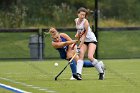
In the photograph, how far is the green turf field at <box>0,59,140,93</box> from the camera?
14.8 metres

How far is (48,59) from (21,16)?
29.9ft

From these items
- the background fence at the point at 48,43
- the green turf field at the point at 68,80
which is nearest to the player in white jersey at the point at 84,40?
the green turf field at the point at 68,80

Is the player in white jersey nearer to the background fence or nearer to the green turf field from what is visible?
the green turf field

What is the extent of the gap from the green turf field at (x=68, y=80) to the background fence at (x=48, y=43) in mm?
6713

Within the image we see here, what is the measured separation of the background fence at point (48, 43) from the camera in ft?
97.8

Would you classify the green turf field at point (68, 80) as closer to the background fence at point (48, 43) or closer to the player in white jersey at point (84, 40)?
the player in white jersey at point (84, 40)

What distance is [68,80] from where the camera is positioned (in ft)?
56.8

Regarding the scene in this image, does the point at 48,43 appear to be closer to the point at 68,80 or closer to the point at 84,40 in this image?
the point at 84,40

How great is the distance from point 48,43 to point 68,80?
47.3 ft

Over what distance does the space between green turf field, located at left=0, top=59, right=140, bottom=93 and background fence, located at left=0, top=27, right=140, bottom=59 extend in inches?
264

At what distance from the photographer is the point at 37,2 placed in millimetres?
42938

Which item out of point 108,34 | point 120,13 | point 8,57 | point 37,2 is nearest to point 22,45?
point 8,57

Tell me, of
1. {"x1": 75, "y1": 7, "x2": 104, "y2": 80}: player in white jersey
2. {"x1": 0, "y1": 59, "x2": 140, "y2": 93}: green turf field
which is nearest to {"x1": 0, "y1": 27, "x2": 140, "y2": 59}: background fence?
{"x1": 0, "y1": 59, "x2": 140, "y2": 93}: green turf field

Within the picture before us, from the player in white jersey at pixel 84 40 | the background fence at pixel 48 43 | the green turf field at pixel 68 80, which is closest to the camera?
the green turf field at pixel 68 80
